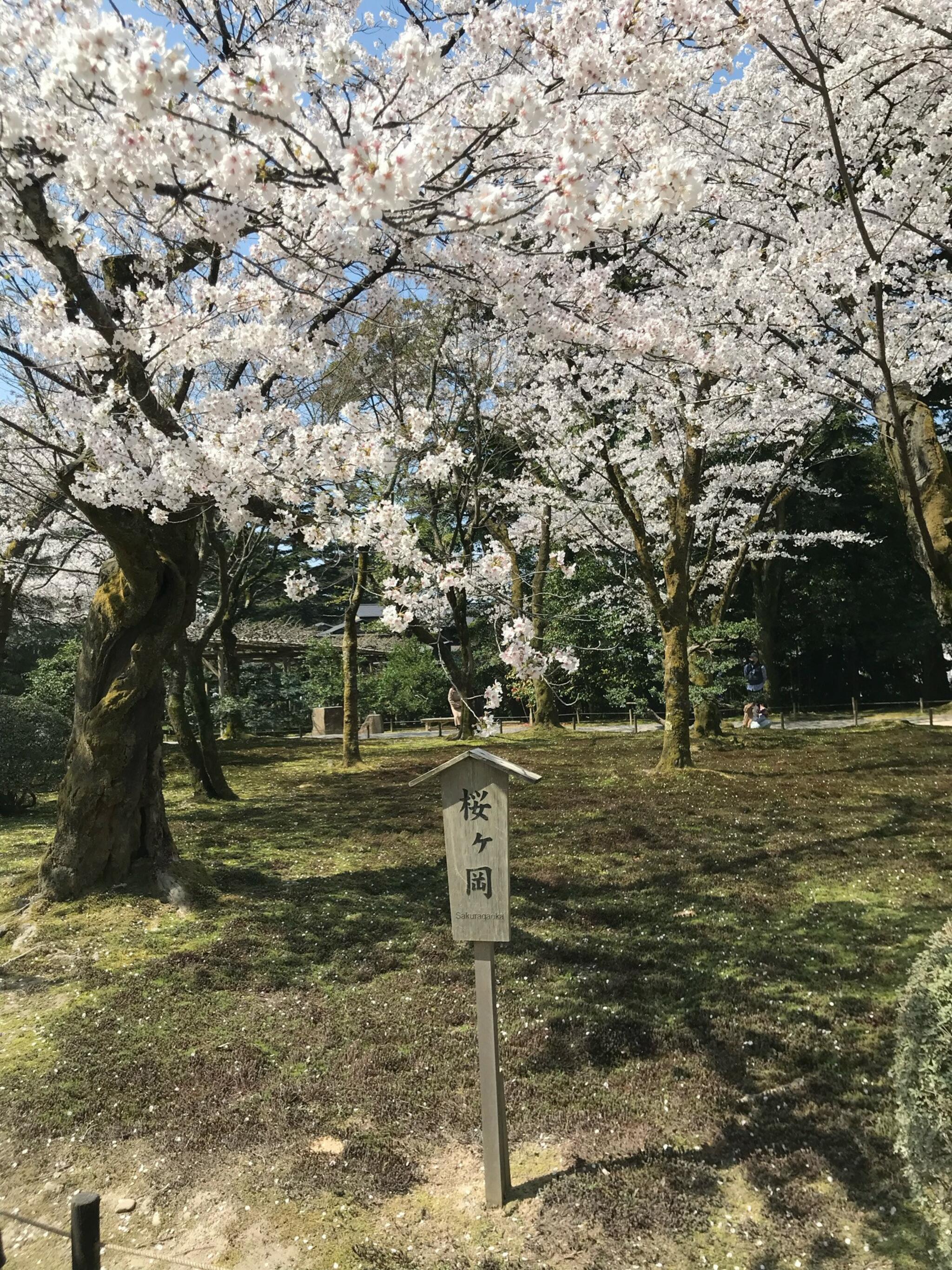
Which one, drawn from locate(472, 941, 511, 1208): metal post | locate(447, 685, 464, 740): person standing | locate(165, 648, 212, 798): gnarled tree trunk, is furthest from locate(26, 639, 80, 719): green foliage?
locate(472, 941, 511, 1208): metal post

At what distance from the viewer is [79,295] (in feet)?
15.9

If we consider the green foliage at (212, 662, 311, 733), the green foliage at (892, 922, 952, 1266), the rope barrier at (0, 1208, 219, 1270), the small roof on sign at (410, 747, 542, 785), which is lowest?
the rope barrier at (0, 1208, 219, 1270)

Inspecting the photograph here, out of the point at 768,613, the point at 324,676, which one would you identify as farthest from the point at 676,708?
the point at 324,676

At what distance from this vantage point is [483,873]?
3365 millimetres

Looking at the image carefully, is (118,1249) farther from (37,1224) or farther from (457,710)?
(457,710)

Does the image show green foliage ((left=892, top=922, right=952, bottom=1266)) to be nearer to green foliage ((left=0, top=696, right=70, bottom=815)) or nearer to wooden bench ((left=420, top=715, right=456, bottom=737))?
green foliage ((left=0, top=696, right=70, bottom=815))

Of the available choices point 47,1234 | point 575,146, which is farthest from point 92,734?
point 575,146

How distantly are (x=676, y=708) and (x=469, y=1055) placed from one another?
25.6ft

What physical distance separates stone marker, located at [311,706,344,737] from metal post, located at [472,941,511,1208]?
67.3ft

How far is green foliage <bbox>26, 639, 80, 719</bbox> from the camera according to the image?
17156 millimetres

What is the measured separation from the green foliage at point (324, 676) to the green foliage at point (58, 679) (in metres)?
6.39

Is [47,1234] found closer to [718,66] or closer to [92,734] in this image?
[92,734]

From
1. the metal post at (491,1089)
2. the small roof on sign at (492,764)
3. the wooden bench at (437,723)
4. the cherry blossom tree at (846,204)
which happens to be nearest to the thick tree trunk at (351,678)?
the wooden bench at (437,723)

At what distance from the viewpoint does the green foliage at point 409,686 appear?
24.4 metres
